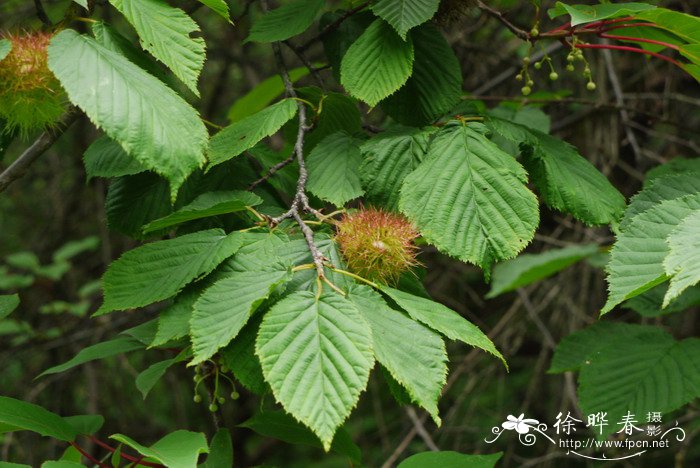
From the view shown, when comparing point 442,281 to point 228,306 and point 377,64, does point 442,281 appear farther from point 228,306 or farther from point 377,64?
point 228,306

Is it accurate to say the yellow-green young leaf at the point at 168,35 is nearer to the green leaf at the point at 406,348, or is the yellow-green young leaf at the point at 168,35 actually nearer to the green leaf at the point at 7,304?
the green leaf at the point at 406,348

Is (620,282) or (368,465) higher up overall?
(620,282)

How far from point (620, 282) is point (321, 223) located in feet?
1.76

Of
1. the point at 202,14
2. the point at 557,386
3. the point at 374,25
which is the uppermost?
the point at 374,25

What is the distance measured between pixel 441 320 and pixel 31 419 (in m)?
0.81

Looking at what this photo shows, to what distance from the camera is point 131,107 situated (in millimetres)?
1130

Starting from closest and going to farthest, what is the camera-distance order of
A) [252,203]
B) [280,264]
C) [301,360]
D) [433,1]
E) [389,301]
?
[301,360] → [280,264] → [389,301] → [252,203] → [433,1]

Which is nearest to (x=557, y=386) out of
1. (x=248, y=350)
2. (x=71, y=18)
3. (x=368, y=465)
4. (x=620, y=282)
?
(x=368, y=465)

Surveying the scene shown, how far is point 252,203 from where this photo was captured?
4.38 feet

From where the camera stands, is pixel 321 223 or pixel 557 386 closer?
pixel 321 223

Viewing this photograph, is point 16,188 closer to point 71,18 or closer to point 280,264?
point 71,18

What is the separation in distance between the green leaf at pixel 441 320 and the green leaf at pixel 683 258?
28 cm

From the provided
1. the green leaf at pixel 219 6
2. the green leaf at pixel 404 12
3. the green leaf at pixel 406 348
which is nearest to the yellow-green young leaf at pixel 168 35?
the green leaf at pixel 219 6

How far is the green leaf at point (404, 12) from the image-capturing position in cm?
141
